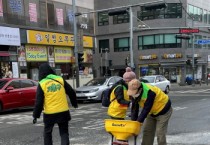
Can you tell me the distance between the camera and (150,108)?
16.6 feet

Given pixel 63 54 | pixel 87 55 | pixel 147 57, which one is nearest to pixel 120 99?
pixel 63 54

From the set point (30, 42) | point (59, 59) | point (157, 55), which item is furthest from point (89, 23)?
point (157, 55)

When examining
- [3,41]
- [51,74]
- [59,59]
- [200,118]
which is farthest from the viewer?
[59,59]

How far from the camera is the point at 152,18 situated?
46844mm

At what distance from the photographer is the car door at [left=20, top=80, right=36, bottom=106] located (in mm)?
15002

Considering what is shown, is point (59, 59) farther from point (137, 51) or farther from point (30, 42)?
point (137, 51)

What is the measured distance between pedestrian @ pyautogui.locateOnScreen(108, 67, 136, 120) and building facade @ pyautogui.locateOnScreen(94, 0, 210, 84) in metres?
38.4

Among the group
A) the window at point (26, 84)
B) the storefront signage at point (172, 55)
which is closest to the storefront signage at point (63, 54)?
the window at point (26, 84)

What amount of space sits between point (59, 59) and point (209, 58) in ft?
82.5

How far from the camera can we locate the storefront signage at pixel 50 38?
25520 mm

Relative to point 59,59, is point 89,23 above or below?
above

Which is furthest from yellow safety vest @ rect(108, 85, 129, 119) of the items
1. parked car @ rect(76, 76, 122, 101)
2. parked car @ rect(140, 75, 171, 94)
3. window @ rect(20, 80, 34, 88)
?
parked car @ rect(140, 75, 171, 94)

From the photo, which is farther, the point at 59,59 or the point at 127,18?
the point at 127,18

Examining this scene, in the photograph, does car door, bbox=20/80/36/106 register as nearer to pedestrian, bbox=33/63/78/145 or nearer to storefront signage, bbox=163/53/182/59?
pedestrian, bbox=33/63/78/145
